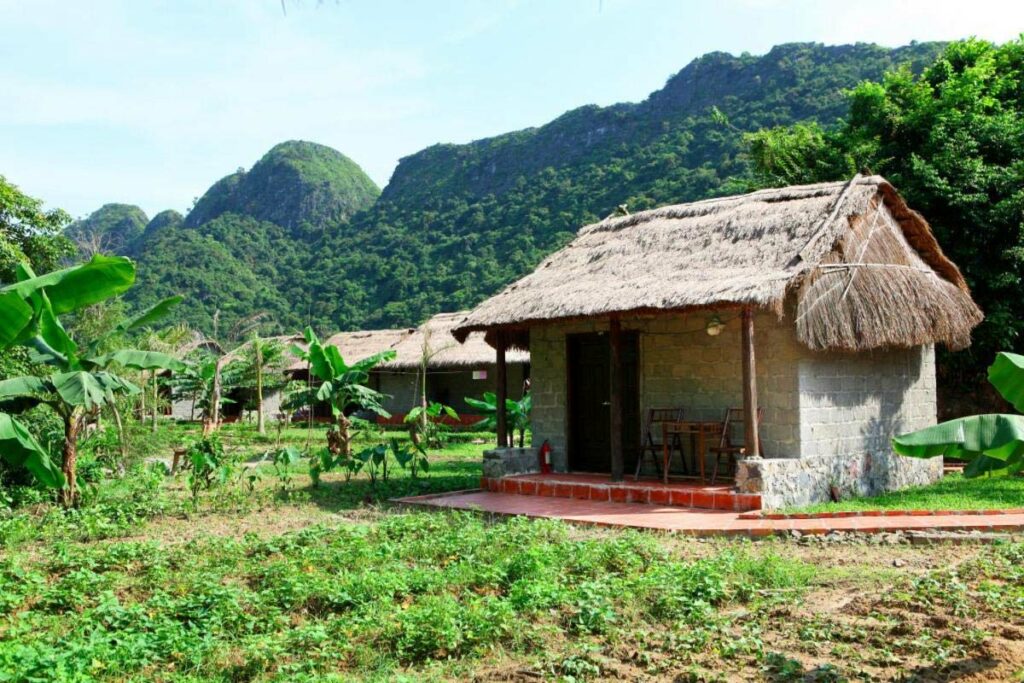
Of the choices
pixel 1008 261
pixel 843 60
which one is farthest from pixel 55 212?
pixel 843 60

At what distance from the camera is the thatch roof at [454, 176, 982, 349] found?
9.34m

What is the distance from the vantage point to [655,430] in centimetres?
1077

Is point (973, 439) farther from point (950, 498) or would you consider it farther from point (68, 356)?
point (68, 356)

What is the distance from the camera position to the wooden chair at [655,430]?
34.5 feet

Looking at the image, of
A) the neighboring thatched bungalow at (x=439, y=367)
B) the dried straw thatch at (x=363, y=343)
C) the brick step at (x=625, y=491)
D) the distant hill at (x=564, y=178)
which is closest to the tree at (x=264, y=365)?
the dried straw thatch at (x=363, y=343)

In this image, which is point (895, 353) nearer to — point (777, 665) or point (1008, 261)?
point (1008, 261)

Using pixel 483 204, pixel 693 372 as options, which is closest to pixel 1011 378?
pixel 693 372

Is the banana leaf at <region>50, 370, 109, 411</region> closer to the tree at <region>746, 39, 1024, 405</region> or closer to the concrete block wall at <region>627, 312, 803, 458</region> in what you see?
A: the concrete block wall at <region>627, 312, 803, 458</region>

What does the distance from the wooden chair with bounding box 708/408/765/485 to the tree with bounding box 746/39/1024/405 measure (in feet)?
22.2

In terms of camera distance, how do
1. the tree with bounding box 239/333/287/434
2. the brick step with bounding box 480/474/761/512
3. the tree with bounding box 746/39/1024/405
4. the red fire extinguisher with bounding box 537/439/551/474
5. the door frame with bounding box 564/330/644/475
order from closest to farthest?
the brick step with bounding box 480/474/761/512
the door frame with bounding box 564/330/644/475
the red fire extinguisher with bounding box 537/439/551/474
the tree with bounding box 746/39/1024/405
the tree with bounding box 239/333/287/434

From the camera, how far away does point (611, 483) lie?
33.1 ft

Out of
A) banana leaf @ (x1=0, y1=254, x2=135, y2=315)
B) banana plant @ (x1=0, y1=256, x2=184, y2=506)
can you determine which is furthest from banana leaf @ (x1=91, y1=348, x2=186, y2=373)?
banana leaf @ (x1=0, y1=254, x2=135, y2=315)

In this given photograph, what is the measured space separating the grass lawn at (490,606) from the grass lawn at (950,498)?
175cm

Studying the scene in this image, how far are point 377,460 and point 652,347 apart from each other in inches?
146
